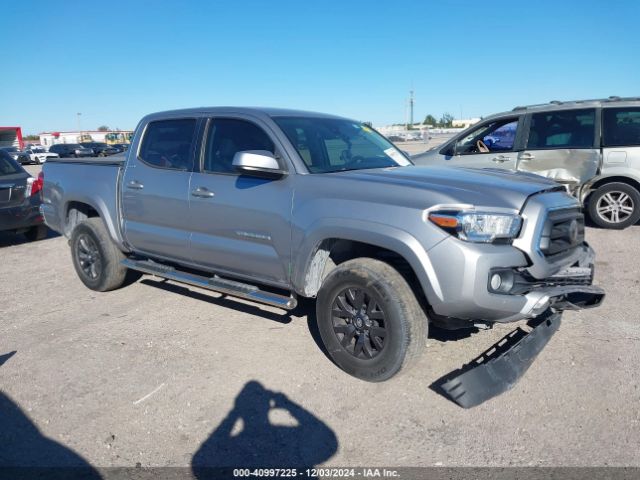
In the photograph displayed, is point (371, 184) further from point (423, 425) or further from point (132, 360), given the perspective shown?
point (132, 360)

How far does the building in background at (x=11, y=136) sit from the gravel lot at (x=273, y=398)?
213 feet

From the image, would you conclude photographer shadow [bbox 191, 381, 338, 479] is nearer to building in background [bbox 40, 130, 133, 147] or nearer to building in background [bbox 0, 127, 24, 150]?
building in background [bbox 0, 127, 24, 150]

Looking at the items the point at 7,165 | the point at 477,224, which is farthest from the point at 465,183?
the point at 7,165

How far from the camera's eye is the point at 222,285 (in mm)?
4238

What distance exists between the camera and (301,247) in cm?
367

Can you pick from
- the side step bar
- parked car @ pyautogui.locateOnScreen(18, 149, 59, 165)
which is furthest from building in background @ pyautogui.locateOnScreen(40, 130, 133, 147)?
the side step bar

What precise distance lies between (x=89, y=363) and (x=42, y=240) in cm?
596

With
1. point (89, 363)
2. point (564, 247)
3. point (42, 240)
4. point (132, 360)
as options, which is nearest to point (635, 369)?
point (564, 247)

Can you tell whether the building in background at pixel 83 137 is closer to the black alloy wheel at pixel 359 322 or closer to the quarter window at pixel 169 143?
the quarter window at pixel 169 143

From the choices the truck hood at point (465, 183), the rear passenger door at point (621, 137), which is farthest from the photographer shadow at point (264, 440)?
the rear passenger door at point (621, 137)

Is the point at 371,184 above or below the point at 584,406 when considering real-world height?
above

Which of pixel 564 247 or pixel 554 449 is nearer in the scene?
pixel 554 449

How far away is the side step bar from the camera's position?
385 cm

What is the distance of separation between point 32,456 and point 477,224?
284 centimetres
